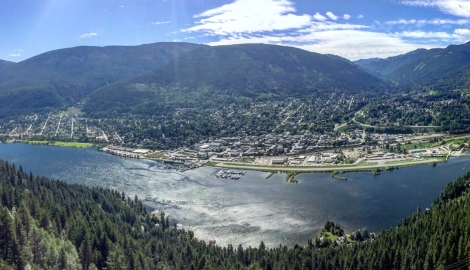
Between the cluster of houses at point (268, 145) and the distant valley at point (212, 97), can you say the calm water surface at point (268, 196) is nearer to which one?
the cluster of houses at point (268, 145)

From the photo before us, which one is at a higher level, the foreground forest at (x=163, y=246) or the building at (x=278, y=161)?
the building at (x=278, y=161)

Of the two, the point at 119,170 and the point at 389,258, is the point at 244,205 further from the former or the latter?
the point at 119,170

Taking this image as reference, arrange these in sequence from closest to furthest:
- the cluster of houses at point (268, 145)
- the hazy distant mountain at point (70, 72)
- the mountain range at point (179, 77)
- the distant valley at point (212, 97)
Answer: the cluster of houses at point (268, 145)
the distant valley at point (212, 97)
the mountain range at point (179, 77)
the hazy distant mountain at point (70, 72)

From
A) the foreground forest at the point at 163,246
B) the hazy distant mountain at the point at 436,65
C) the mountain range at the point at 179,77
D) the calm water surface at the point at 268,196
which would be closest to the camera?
the foreground forest at the point at 163,246

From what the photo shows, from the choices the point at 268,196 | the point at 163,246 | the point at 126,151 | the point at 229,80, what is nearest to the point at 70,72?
the point at 229,80

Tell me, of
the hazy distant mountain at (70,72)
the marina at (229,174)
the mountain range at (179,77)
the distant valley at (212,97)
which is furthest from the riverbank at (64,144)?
the hazy distant mountain at (70,72)

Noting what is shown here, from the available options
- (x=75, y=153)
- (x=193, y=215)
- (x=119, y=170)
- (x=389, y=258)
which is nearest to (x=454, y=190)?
(x=389, y=258)

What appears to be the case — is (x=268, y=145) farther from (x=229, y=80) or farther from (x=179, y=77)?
(x=179, y=77)
